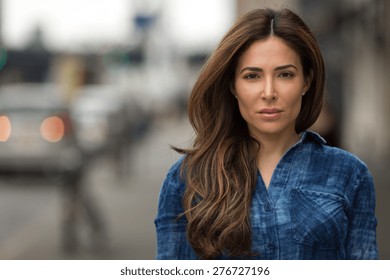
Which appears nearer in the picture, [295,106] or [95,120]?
[295,106]

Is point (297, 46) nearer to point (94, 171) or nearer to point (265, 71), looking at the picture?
point (265, 71)

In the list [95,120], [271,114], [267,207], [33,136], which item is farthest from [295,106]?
[95,120]

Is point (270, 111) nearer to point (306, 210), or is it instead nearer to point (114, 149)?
point (306, 210)

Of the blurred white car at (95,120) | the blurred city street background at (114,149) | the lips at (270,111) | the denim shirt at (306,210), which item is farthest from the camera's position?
the blurred white car at (95,120)

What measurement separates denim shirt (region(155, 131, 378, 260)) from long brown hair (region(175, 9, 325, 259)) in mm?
40

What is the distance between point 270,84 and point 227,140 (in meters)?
0.21

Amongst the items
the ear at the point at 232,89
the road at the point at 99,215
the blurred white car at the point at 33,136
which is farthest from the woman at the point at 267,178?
the blurred white car at the point at 33,136

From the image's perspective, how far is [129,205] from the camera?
46.2ft

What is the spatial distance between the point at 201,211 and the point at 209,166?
0.48 feet

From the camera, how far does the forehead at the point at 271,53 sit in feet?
7.25

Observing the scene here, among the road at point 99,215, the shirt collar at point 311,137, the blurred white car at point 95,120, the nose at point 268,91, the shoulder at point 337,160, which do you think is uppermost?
the nose at point 268,91

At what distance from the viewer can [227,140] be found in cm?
233

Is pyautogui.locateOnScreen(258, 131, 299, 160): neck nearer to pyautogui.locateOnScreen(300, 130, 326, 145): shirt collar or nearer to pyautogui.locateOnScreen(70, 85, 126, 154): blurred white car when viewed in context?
pyautogui.locateOnScreen(300, 130, 326, 145): shirt collar

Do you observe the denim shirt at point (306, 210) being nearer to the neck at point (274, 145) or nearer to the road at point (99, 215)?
the neck at point (274, 145)
